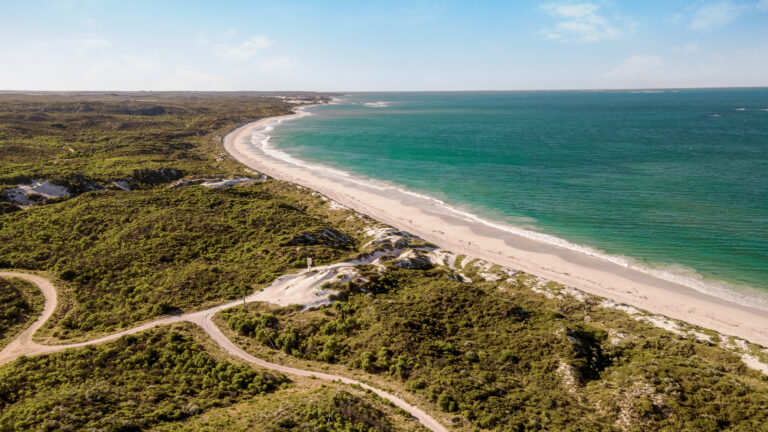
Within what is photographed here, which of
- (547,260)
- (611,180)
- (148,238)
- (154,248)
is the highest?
(611,180)

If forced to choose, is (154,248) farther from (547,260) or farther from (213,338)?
(547,260)

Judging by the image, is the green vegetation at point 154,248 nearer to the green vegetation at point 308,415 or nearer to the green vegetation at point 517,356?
the green vegetation at point 517,356

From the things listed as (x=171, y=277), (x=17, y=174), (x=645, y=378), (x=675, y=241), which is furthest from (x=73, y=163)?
(x=675, y=241)

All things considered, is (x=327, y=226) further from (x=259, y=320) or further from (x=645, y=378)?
(x=645, y=378)

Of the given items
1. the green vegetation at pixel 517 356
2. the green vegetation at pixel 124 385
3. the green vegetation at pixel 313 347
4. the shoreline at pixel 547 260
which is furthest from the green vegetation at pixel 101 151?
the green vegetation at pixel 517 356

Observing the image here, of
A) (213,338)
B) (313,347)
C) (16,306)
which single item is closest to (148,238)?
(16,306)
